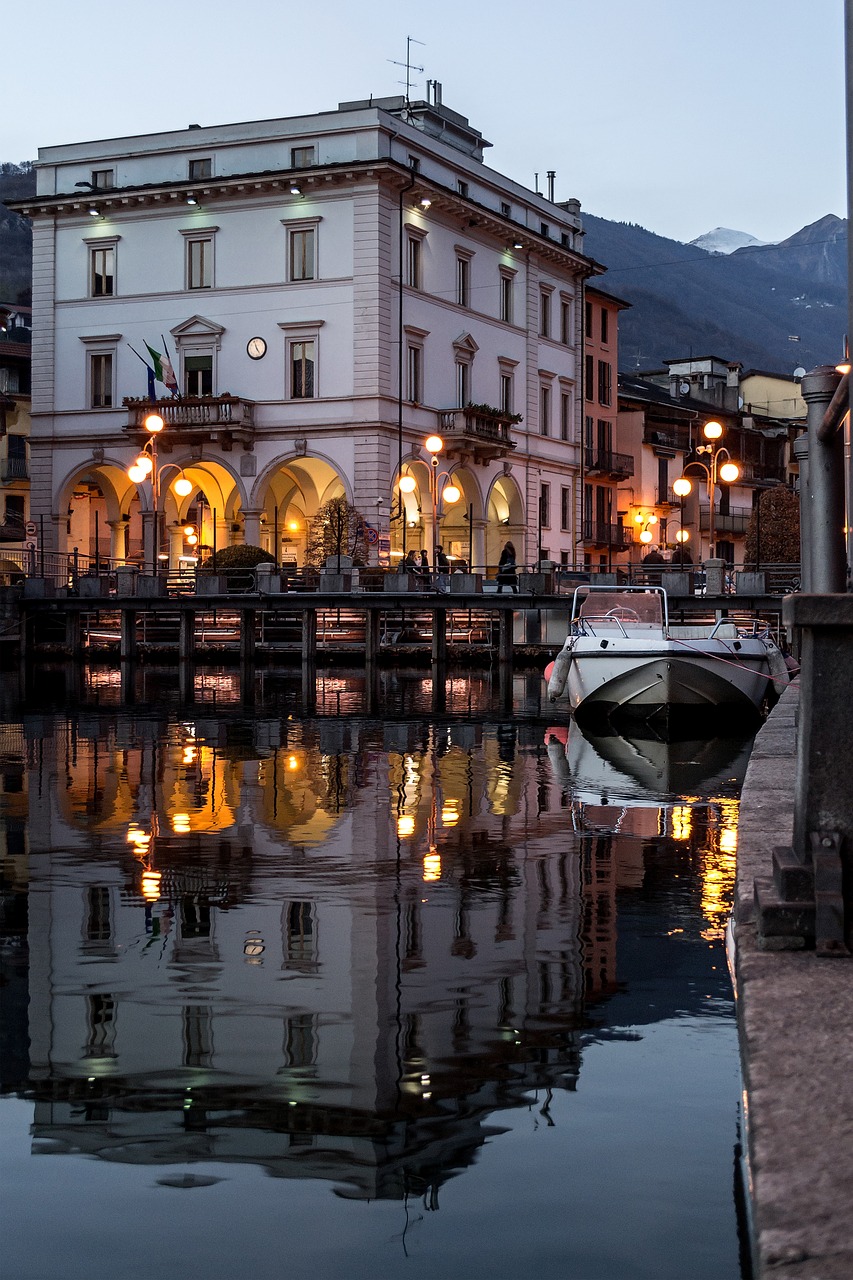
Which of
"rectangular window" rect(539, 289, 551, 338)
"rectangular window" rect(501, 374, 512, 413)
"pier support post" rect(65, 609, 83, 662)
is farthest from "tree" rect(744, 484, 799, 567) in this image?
"pier support post" rect(65, 609, 83, 662)

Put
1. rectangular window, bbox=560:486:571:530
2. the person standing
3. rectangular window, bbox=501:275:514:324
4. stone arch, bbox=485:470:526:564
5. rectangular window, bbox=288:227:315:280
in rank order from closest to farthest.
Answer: the person standing → rectangular window, bbox=288:227:315:280 → rectangular window, bbox=501:275:514:324 → stone arch, bbox=485:470:526:564 → rectangular window, bbox=560:486:571:530

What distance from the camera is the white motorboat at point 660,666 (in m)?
25.2

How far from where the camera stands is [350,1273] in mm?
4617

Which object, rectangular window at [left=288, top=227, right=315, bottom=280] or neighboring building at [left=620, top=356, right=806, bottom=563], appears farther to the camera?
neighboring building at [left=620, top=356, right=806, bottom=563]

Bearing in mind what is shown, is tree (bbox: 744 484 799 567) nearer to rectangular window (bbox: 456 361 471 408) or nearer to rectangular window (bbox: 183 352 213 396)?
rectangular window (bbox: 456 361 471 408)

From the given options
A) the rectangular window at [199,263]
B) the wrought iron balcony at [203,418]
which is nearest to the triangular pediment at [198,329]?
the rectangular window at [199,263]

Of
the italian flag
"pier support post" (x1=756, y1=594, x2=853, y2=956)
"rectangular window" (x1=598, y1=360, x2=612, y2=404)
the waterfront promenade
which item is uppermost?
"rectangular window" (x1=598, y1=360, x2=612, y2=404)

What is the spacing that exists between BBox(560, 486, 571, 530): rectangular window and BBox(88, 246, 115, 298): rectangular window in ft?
66.1

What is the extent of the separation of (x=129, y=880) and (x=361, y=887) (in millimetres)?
1648

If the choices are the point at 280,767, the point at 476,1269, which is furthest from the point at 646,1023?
the point at 280,767

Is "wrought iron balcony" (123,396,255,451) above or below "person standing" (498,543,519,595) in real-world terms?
above

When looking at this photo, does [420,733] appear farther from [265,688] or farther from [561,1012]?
[561,1012]

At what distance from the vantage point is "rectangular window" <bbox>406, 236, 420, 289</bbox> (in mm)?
54562

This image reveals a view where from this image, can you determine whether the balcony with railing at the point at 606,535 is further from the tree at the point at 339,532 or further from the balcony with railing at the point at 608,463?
the tree at the point at 339,532
